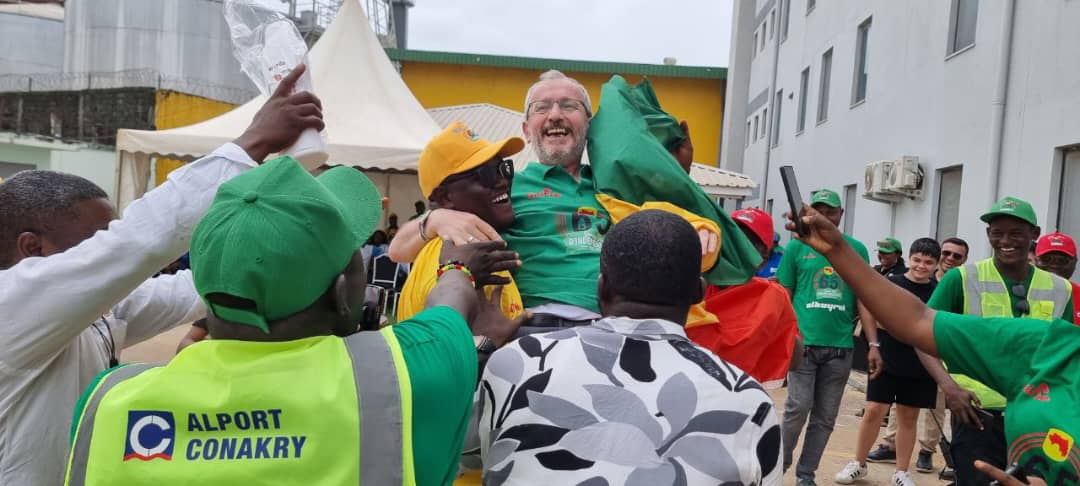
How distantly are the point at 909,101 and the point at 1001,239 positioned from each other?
7.76 metres

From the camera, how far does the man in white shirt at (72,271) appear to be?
5.67ft

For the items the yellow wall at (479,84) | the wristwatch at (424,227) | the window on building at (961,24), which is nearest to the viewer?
the wristwatch at (424,227)

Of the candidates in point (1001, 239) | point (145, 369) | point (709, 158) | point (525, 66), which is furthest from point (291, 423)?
point (709, 158)

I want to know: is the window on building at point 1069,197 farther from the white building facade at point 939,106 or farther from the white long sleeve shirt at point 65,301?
the white long sleeve shirt at point 65,301

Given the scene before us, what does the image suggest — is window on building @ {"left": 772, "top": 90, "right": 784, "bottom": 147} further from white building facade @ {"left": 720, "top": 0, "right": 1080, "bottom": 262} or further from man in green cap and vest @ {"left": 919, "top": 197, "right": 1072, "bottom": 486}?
man in green cap and vest @ {"left": 919, "top": 197, "right": 1072, "bottom": 486}

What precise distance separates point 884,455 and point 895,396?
A: 114 cm

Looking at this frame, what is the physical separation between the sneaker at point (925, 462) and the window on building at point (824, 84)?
1038 cm

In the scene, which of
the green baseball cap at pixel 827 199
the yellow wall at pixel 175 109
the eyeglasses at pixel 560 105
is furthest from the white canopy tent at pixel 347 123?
the yellow wall at pixel 175 109

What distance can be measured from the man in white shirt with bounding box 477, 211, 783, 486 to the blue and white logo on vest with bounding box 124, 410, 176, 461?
2.36ft

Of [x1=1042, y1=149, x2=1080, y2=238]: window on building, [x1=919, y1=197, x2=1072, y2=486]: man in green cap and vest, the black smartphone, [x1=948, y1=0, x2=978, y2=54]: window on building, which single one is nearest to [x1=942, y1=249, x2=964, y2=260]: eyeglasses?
[x1=1042, y1=149, x2=1080, y2=238]: window on building

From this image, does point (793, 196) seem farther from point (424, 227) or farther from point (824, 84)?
point (824, 84)

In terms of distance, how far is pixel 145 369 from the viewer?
1.63 meters

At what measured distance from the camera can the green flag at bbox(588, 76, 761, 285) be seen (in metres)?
2.90

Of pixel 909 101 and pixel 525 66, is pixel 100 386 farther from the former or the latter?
pixel 525 66
